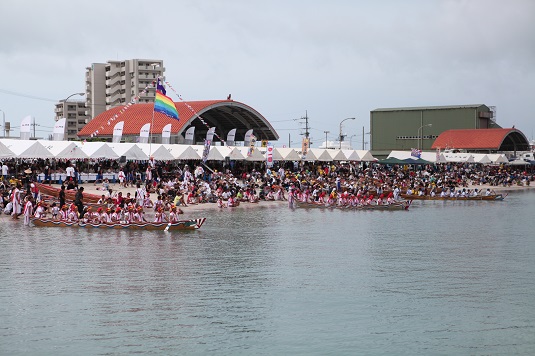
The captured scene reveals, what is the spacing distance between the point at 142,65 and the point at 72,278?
114123 millimetres

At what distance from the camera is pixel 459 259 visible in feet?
92.7

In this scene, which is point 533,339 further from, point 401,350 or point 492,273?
point 492,273

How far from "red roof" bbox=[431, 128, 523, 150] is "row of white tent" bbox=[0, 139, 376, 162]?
36.0 metres

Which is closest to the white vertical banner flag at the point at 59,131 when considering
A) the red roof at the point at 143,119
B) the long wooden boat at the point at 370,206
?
the red roof at the point at 143,119

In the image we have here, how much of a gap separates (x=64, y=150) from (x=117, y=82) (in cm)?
9110

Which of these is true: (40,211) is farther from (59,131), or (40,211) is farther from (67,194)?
(59,131)

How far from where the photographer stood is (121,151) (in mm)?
50250

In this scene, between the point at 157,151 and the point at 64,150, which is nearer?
the point at 64,150

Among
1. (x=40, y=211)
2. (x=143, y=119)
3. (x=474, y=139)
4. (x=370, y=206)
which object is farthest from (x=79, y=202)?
(x=474, y=139)

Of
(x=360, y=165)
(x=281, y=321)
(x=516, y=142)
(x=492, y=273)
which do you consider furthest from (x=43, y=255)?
(x=516, y=142)

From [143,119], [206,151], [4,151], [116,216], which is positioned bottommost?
[116,216]

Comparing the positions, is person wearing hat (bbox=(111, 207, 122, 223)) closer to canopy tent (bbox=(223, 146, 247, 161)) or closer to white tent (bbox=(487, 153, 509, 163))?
canopy tent (bbox=(223, 146, 247, 161))

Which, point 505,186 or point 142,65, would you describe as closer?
point 505,186

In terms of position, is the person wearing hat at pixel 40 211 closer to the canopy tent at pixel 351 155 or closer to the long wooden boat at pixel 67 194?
the long wooden boat at pixel 67 194
